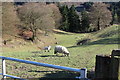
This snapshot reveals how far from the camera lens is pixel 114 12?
257 ft

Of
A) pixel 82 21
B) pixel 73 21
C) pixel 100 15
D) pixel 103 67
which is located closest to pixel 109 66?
pixel 103 67

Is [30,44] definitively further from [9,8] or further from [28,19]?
[9,8]

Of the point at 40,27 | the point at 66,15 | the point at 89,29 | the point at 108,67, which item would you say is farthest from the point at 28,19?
the point at 108,67

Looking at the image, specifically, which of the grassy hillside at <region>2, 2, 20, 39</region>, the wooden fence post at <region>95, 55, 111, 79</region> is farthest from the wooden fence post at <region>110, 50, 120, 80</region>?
the grassy hillside at <region>2, 2, 20, 39</region>

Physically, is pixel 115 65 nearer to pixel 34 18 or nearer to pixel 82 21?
pixel 34 18

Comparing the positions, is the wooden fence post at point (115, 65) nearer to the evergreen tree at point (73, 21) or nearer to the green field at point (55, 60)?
the green field at point (55, 60)

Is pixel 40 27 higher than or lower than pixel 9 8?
lower

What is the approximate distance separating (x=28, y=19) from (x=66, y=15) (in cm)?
2872

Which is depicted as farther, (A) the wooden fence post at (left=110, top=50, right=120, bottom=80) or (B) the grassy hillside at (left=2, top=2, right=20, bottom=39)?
(B) the grassy hillside at (left=2, top=2, right=20, bottom=39)

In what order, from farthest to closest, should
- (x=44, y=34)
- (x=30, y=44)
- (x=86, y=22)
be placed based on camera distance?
(x=86, y=22) → (x=44, y=34) → (x=30, y=44)

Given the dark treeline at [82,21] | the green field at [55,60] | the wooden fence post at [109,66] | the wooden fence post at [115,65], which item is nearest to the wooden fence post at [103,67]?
the wooden fence post at [109,66]

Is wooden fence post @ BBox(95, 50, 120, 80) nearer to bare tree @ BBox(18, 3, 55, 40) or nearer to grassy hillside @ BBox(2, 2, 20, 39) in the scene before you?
grassy hillside @ BBox(2, 2, 20, 39)

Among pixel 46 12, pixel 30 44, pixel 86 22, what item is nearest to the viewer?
pixel 30 44

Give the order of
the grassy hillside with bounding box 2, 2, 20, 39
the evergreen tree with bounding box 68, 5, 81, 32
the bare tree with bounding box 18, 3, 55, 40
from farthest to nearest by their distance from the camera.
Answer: the evergreen tree with bounding box 68, 5, 81, 32
the bare tree with bounding box 18, 3, 55, 40
the grassy hillside with bounding box 2, 2, 20, 39
